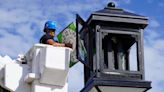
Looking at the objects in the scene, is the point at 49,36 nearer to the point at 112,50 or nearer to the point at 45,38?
the point at 45,38

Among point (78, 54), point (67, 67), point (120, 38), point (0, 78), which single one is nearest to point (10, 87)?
point (0, 78)

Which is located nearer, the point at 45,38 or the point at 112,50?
the point at 45,38

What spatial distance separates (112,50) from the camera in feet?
22.8

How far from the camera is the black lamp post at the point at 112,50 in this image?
→ 6207 mm

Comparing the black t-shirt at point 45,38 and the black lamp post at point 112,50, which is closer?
the black t-shirt at point 45,38

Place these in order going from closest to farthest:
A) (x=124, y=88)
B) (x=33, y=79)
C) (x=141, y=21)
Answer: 1. (x=33, y=79)
2. (x=124, y=88)
3. (x=141, y=21)

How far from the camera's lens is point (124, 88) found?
243 inches

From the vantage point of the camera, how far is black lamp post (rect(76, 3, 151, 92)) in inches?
244

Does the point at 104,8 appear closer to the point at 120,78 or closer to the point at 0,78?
the point at 120,78

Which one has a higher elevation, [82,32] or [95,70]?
[82,32]

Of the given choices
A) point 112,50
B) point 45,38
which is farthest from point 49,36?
point 112,50

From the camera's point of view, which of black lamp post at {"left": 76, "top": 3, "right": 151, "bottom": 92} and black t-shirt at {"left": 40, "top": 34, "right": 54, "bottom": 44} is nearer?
black t-shirt at {"left": 40, "top": 34, "right": 54, "bottom": 44}

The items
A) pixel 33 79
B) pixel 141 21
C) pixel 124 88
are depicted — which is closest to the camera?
pixel 33 79

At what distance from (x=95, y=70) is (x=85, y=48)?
401 millimetres
